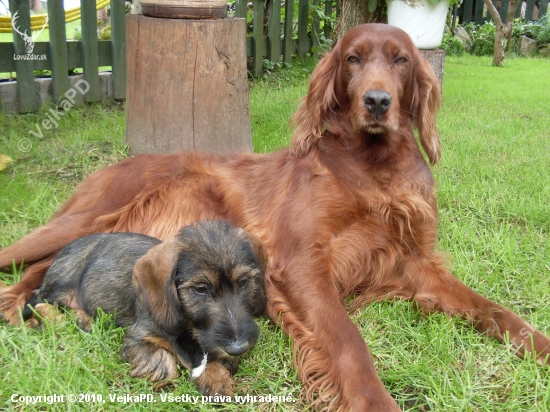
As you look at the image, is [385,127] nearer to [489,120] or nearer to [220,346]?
[220,346]

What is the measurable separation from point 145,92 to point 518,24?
44.6ft

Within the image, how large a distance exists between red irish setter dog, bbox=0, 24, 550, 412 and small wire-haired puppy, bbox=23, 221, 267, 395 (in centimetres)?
39

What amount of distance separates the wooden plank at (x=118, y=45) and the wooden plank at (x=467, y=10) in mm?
12229

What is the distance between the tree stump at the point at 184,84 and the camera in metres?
3.88

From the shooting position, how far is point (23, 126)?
5.35 meters

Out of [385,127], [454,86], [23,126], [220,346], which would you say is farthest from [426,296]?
[454,86]

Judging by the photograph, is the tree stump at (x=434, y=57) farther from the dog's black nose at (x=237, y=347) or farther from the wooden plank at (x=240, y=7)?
the dog's black nose at (x=237, y=347)

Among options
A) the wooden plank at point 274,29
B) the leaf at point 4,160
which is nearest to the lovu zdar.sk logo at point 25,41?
the leaf at point 4,160

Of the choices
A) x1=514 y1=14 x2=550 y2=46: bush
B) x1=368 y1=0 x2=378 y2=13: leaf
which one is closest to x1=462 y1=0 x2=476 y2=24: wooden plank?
x1=514 y1=14 x2=550 y2=46: bush

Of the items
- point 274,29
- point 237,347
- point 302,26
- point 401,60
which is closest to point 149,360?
point 237,347

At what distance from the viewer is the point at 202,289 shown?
6.89 feet

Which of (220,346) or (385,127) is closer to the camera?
(220,346)

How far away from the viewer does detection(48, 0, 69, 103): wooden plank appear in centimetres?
570

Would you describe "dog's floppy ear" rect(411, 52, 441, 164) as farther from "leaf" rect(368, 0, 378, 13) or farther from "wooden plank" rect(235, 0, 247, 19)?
"wooden plank" rect(235, 0, 247, 19)
